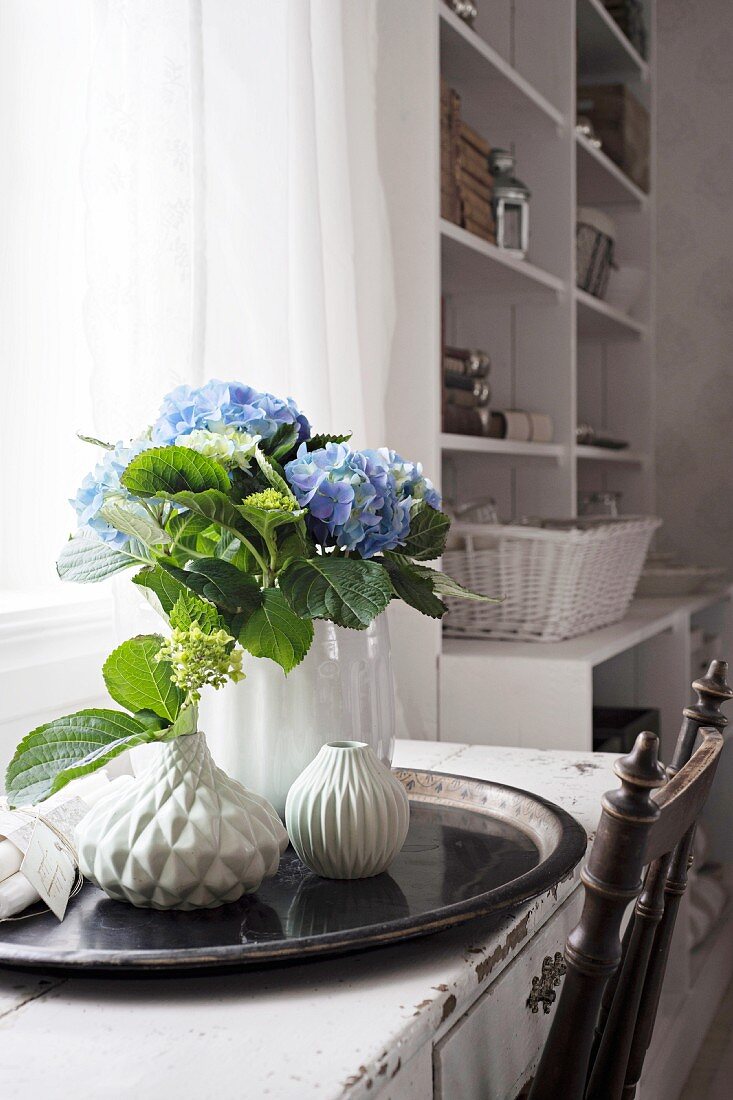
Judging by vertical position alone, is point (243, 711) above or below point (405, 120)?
below

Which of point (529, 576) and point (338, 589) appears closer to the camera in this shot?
point (338, 589)

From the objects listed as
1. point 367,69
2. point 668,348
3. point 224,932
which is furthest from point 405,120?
point 668,348

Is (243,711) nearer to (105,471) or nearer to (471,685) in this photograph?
(105,471)

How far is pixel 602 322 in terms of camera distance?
295 centimetres

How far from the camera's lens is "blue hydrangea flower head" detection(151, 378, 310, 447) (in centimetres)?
94

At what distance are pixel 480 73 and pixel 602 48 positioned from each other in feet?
3.11

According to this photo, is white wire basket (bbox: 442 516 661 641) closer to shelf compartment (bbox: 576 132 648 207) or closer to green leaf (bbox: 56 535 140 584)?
green leaf (bbox: 56 535 140 584)

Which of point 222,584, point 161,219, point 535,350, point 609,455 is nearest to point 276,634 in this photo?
point 222,584

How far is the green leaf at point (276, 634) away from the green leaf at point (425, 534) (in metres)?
0.16

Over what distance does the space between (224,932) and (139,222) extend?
0.87 metres

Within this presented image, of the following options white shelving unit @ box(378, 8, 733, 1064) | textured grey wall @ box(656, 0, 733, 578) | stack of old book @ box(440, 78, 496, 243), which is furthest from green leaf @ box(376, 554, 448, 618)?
textured grey wall @ box(656, 0, 733, 578)

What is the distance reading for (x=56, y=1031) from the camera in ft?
2.15

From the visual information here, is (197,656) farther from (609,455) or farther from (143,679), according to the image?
(609,455)

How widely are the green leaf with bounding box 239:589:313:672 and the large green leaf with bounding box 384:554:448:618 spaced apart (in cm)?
12
